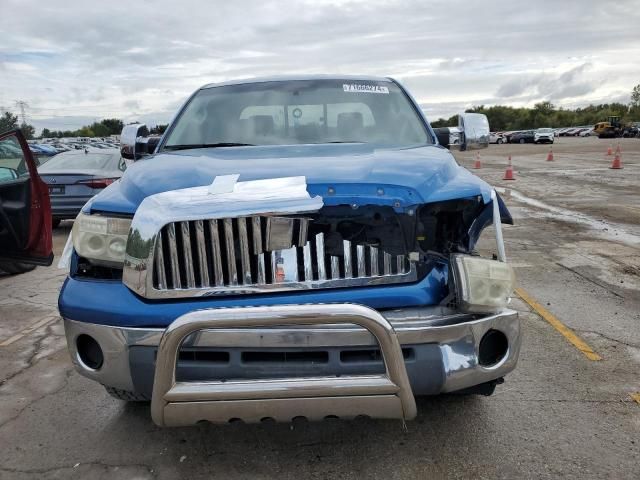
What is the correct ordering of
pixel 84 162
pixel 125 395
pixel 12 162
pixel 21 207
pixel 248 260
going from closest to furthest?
pixel 248 260
pixel 125 395
pixel 21 207
pixel 12 162
pixel 84 162

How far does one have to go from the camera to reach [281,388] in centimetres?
225

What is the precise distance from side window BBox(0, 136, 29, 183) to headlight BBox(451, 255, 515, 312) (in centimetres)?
429

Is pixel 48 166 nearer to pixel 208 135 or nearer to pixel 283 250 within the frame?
pixel 208 135

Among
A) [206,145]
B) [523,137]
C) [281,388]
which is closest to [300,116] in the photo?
[206,145]

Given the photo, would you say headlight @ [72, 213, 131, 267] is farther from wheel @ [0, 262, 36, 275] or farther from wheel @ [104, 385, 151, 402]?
wheel @ [0, 262, 36, 275]

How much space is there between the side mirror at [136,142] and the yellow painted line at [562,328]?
345 cm

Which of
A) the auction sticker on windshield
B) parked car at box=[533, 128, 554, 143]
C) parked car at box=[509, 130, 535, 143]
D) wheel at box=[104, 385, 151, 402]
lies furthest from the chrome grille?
parked car at box=[509, 130, 535, 143]

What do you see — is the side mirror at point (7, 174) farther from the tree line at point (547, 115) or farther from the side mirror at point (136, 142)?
the tree line at point (547, 115)

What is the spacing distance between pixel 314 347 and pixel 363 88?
101 inches

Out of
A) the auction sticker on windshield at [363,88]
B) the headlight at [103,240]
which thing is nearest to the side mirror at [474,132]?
the auction sticker on windshield at [363,88]

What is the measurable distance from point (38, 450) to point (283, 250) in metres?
1.72

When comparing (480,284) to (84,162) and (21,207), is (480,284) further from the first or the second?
(84,162)

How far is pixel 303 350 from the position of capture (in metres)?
2.34

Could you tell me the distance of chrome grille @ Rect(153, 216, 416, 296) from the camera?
2436mm
